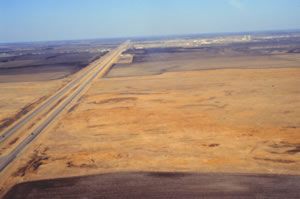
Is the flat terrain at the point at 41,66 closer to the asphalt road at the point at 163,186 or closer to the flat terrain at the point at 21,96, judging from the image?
the flat terrain at the point at 21,96

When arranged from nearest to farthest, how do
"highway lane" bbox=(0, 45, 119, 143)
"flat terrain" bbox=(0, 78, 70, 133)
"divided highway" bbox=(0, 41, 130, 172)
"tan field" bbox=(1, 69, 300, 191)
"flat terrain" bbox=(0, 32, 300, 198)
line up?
"flat terrain" bbox=(0, 32, 300, 198)
"tan field" bbox=(1, 69, 300, 191)
"divided highway" bbox=(0, 41, 130, 172)
"highway lane" bbox=(0, 45, 119, 143)
"flat terrain" bbox=(0, 78, 70, 133)

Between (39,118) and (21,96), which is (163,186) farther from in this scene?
(21,96)

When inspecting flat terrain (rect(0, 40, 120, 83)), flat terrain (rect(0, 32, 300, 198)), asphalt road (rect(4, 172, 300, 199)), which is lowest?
asphalt road (rect(4, 172, 300, 199))

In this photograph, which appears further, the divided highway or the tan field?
the divided highway

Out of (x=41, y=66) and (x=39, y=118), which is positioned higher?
(x=41, y=66)

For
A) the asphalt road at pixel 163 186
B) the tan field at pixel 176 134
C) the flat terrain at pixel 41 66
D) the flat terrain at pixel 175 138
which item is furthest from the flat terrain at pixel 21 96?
the asphalt road at pixel 163 186

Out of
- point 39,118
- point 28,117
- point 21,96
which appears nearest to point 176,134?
point 39,118

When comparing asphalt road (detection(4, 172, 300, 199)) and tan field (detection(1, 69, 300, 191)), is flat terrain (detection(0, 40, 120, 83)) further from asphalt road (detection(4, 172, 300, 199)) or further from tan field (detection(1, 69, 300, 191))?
asphalt road (detection(4, 172, 300, 199))

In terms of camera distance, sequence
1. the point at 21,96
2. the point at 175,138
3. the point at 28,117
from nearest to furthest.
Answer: the point at 175,138
the point at 28,117
the point at 21,96

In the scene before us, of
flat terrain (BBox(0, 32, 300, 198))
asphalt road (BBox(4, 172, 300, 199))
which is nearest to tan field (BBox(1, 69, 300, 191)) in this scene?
flat terrain (BBox(0, 32, 300, 198))
